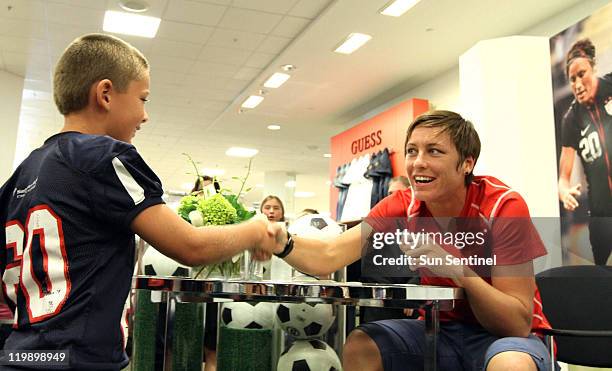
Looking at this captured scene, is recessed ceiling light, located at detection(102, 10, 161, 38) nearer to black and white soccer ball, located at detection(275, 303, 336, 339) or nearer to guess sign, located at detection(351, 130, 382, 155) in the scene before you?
guess sign, located at detection(351, 130, 382, 155)

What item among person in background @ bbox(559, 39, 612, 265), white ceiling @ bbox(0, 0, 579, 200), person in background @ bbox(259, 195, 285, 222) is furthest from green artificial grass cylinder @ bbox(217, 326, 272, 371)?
white ceiling @ bbox(0, 0, 579, 200)

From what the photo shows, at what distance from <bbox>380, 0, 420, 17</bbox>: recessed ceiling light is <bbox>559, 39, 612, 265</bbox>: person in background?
4.83 feet

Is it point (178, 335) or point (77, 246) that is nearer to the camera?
point (77, 246)

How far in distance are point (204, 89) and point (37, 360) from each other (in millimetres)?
7460

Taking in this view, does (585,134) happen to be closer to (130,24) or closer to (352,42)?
(352,42)

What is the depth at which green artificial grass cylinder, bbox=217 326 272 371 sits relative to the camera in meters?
2.03

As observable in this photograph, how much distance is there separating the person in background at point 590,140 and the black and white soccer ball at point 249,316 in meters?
2.91

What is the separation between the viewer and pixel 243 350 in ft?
6.70

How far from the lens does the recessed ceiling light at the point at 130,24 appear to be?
584cm

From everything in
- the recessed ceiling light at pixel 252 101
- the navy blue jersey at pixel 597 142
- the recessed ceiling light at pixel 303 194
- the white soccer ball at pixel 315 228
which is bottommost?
the white soccer ball at pixel 315 228

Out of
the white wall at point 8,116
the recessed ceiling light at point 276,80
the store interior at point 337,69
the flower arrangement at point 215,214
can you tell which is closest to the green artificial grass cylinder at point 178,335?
the flower arrangement at point 215,214

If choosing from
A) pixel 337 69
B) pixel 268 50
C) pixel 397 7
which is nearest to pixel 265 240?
pixel 397 7

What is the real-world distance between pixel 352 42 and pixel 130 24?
7.87 ft

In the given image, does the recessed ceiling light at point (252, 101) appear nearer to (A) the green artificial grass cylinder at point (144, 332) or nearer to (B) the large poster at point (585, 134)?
(B) the large poster at point (585, 134)
